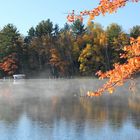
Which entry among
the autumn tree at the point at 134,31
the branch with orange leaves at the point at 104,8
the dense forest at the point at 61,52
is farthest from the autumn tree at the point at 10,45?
the branch with orange leaves at the point at 104,8

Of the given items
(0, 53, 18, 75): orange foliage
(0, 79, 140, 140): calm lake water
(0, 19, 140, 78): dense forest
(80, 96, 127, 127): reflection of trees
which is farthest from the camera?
(0, 53, 18, 75): orange foliage

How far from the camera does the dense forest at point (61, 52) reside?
6988 centimetres

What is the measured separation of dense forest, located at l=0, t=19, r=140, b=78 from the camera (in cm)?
6988

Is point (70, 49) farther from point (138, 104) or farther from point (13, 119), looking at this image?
point (13, 119)

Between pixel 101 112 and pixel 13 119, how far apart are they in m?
4.38

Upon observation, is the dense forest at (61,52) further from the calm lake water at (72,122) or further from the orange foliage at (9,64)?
the calm lake water at (72,122)

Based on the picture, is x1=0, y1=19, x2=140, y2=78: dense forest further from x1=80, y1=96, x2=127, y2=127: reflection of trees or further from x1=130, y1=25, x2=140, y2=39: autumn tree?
x1=80, y1=96, x2=127, y2=127: reflection of trees

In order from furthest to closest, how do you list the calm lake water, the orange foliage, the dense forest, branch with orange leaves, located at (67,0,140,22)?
1. the orange foliage
2. the dense forest
3. the calm lake water
4. branch with orange leaves, located at (67,0,140,22)

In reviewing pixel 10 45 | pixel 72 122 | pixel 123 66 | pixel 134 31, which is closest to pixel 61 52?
pixel 10 45

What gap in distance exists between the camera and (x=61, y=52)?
73.7 metres

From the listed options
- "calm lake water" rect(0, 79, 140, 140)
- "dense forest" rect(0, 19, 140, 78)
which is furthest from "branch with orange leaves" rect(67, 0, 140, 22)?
"dense forest" rect(0, 19, 140, 78)

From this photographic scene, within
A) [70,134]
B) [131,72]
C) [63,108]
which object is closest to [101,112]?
[63,108]

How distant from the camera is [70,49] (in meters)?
72.6

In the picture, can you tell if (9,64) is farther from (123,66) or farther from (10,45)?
(123,66)
